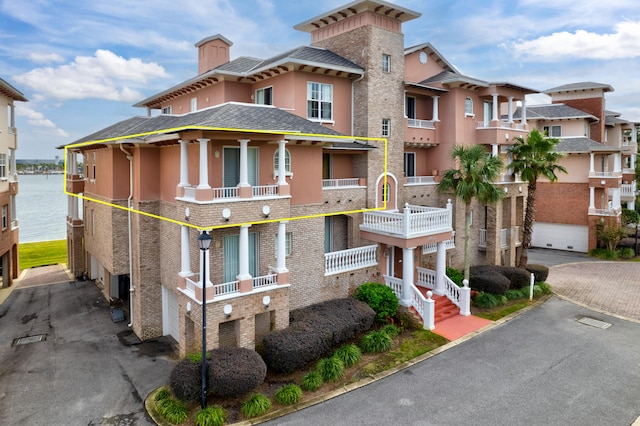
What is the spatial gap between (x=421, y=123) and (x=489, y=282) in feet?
36.0

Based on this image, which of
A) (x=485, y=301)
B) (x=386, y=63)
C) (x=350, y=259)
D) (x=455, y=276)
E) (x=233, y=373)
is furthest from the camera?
(x=455, y=276)

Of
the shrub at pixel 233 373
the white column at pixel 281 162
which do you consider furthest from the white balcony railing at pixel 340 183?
the shrub at pixel 233 373

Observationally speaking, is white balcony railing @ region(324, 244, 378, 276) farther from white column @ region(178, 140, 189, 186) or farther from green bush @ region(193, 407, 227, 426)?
green bush @ region(193, 407, 227, 426)

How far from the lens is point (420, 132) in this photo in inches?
1107

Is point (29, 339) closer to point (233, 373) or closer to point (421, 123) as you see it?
point (233, 373)

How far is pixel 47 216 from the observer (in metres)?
81.4

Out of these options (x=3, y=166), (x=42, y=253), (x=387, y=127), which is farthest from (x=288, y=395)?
(x=42, y=253)

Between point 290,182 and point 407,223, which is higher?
point 290,182

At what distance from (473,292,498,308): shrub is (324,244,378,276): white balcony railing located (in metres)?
6.55

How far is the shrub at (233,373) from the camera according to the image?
14352 mm

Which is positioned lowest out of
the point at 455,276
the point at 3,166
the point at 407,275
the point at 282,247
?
the point at 455,276

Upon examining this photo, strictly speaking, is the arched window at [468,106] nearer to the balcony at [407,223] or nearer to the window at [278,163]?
the balcony at [407,223]

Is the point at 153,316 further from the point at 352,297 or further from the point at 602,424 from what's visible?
the point at 602,424

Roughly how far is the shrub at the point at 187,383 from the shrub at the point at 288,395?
269cm
